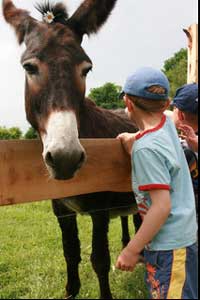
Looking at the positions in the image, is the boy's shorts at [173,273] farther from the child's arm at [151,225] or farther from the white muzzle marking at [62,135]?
the white muzzle marking at [62,135]

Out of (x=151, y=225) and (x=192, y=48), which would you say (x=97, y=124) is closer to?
(x=192, y=48)

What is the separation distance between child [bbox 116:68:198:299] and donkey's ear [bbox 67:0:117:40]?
4.20 ft

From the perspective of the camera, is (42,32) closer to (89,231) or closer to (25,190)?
(25,190)

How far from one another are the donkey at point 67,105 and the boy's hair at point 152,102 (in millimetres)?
391

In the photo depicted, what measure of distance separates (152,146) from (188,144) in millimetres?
743

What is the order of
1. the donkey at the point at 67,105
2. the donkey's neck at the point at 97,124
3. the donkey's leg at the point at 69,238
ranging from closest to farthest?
the donkey at the point at 67,105, the donkey's neck at the point at 97,124, the donkey's leg at the point at 69,238

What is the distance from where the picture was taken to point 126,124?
13.5 feet

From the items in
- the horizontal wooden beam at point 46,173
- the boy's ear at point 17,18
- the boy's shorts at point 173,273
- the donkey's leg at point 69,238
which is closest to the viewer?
the boy's shorts at point 173,273

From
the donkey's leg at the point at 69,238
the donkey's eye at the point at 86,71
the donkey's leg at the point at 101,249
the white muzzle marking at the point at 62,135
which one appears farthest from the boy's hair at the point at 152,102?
the donkey's leg at the point at 69,238

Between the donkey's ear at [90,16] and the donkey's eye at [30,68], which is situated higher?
the donkey's ear at [90,16]

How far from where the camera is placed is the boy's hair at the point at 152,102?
5.82 ft

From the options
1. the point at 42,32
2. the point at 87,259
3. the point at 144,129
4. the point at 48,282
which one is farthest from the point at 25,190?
the point at 87,259

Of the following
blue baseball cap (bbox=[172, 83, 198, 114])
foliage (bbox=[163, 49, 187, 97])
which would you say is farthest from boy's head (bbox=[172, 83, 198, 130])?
foliage (bbox=[163, 49, 187, 97])

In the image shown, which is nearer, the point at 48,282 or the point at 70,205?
the point at 70,205
